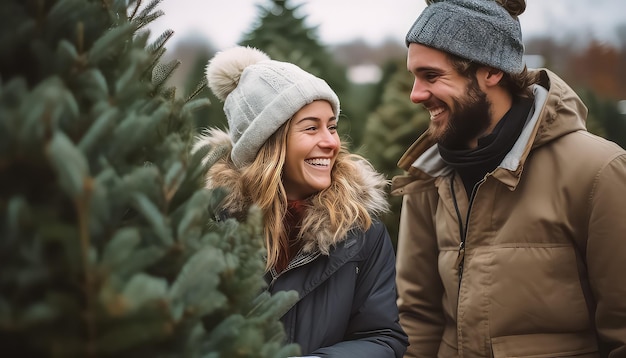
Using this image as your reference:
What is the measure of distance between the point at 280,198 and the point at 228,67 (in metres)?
0.78

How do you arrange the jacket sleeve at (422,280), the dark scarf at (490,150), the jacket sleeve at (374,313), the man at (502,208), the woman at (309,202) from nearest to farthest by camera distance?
1. the jacket sleeve at (374,313)
2. the woman at (309,202)
3. the man at (502,208)
4. the dark scarf at (490,150)
5. the jacket sleeve at (422,280)

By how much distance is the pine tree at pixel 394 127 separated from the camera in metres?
8.73

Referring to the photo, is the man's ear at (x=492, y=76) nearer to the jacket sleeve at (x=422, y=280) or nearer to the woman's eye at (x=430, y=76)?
the woman's eye at (x=430, y=76)

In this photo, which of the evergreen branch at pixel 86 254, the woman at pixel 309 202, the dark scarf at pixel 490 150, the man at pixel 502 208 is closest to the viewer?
the evergreen branch at pixel 86 254

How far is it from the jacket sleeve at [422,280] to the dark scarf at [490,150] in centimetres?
31

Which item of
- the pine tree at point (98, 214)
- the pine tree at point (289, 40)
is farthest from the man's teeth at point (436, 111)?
the pine tree at point (289, 40)

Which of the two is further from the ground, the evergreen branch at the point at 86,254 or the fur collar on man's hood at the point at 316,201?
the evergreen branch at the point at 86,254

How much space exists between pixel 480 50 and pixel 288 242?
1454 mm

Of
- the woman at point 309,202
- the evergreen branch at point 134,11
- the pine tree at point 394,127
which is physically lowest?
the pine tree at point 394,127

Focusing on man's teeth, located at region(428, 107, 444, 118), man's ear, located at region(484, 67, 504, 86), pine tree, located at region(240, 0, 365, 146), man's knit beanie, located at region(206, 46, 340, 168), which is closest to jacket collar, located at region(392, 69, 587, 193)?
man's ear, located at region(484, 67, 504, 86)

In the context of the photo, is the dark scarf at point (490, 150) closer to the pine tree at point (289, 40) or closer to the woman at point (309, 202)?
the woman at point (309, 202)

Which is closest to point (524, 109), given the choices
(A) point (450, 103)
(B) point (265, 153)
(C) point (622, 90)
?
(A) point (450, 103)

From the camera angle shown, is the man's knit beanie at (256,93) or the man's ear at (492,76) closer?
the man's knit beanie at (256,93)

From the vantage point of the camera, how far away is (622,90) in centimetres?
2642
